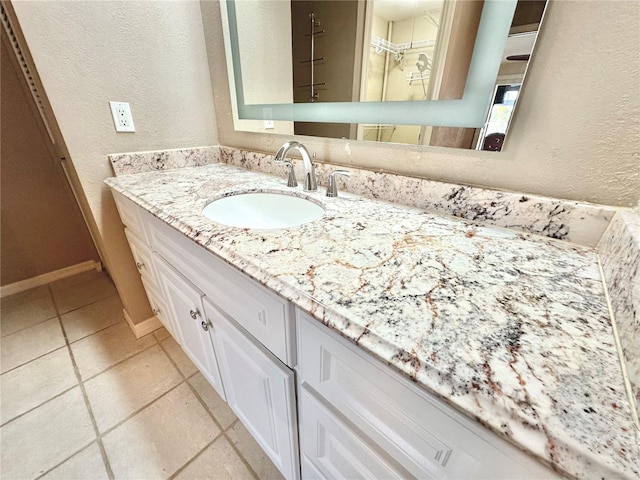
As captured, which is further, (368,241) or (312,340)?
(368,241)

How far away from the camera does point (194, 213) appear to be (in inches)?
28.2

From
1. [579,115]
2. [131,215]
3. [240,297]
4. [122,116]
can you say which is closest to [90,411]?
[131,215]

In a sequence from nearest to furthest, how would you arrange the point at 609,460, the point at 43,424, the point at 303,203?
1. the point at 609,460
2. the point at 303,203
3. the point at 43,424

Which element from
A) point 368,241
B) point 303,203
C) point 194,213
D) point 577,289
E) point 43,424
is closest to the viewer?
point 577,289

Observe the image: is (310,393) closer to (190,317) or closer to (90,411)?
(190,317)

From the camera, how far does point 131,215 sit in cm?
100

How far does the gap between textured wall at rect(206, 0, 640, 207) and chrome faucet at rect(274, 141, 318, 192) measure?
458mm

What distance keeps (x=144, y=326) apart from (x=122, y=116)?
105 centimetres

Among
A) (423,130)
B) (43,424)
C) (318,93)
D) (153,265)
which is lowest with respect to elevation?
(43,424)

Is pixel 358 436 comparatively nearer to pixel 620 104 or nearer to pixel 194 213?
pixel 194 213

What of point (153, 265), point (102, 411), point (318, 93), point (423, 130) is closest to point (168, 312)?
point (153, 265)

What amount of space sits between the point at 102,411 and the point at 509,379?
1446mm

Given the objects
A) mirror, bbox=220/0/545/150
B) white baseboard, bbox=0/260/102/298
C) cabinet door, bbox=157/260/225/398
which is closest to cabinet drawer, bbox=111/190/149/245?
cabinet door, bbox=157/260/225/398

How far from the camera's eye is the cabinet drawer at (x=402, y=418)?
0.93 feet
